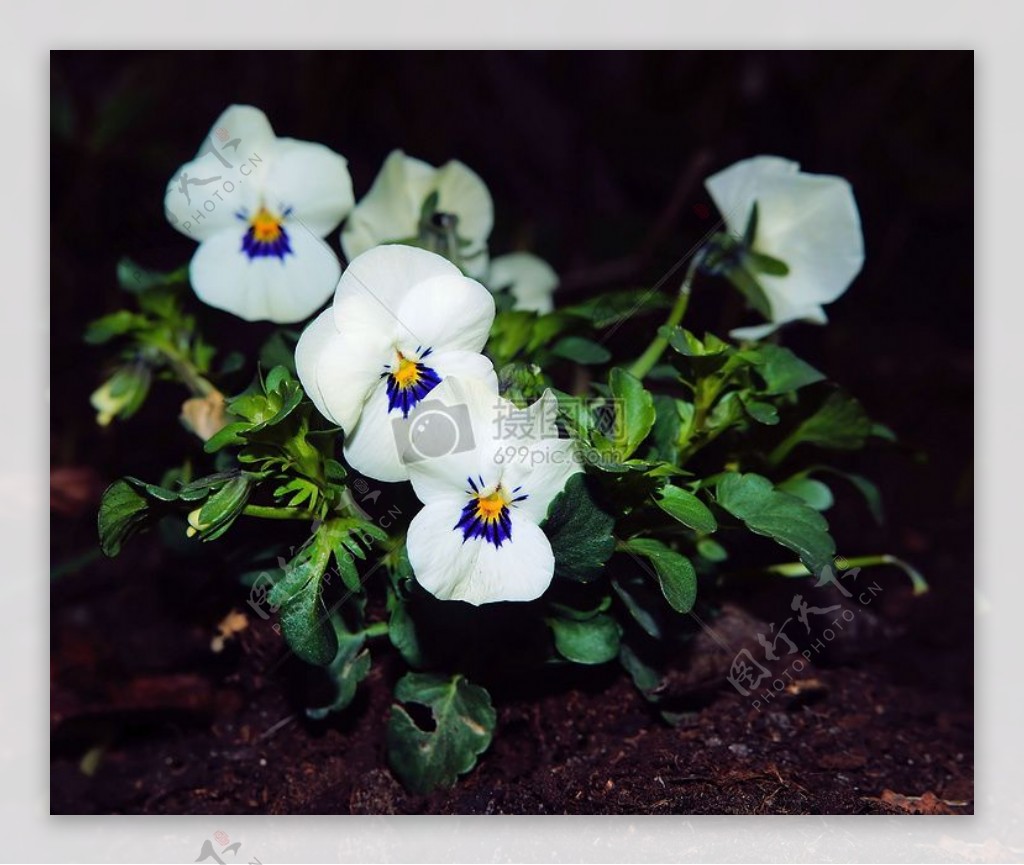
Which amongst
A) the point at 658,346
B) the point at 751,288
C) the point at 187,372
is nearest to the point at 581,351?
the point at 658,346

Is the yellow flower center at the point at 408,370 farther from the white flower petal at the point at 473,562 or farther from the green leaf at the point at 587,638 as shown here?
the green leaf at the point at 587,638

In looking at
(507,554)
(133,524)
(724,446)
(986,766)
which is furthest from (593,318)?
(986,766)

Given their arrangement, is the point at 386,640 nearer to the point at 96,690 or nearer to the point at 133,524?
the point at 133,524

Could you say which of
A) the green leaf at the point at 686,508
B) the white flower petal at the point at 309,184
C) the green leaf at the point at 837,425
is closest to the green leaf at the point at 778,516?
the green leaf at the point at 686,508

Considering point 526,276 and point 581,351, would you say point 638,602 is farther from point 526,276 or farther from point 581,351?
point 526,276

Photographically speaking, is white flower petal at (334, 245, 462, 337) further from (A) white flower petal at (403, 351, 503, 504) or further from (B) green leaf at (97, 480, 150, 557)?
(B) green leaf at (97, 480, 150, 557)
